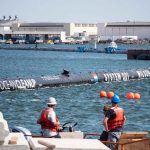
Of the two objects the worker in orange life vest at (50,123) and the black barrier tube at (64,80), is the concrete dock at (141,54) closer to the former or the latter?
the black barrier tube at (64,80)

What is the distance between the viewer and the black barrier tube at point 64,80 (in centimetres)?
4681

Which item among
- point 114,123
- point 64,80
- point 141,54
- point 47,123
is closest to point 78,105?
point 64,80

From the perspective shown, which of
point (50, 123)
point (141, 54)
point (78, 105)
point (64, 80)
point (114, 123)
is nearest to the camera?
point (50, 123)

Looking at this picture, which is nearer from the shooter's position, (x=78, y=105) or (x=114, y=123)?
(x=114, y=123)

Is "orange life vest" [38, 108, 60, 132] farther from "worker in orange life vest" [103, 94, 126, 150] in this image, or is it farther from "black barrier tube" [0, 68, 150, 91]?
"black barrier tube" [0, 68, 150, 91]

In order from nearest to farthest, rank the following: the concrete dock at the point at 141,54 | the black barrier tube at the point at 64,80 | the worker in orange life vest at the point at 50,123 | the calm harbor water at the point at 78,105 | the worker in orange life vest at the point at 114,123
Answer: the worker in orange life vest at the point at 50,123 < the worker in orange life vest at the point at 114,123 < the calm harbor water at the point at 78,105 < the black barrier tube at the point at 64,80 < the concrete dock at the point at 141,54

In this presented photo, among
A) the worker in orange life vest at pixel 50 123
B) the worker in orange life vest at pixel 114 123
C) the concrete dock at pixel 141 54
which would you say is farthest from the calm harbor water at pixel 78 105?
the concrete dock at pixel 141 54

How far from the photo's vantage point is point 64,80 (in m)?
52.5

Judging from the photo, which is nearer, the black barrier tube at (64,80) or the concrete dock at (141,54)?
the black barrier tube at (64,80)

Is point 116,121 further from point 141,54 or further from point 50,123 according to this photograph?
point 141,54

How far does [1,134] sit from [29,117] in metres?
21.8

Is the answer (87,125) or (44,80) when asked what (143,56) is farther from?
(87,125)

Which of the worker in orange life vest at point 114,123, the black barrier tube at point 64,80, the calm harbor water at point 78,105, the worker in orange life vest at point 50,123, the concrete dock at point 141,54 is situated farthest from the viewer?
the concrete dock at point 141,54

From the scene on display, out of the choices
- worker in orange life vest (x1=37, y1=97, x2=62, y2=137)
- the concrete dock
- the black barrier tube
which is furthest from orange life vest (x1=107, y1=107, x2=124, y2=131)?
the concrete dock
